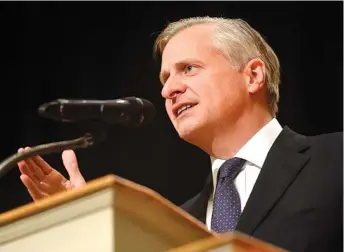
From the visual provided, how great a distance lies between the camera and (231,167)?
1.78 meters

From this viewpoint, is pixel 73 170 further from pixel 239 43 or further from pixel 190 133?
pixel 239 43

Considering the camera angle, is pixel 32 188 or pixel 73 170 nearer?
pixel 32 188

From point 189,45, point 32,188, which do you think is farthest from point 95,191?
point 189,45

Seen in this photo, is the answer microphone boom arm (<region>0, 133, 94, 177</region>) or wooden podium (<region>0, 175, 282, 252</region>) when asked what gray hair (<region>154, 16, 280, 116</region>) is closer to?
microphone boom arm (<region>0, 133, 94, 177</region>)

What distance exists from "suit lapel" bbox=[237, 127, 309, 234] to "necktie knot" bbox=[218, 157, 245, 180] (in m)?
0.08

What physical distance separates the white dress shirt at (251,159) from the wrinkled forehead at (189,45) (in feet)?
0.81

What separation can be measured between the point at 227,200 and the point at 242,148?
183 mm

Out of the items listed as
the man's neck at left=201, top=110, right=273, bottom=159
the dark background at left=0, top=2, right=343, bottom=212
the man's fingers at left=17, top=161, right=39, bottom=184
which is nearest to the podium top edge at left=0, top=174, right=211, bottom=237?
the man's fingers at left=17, top=161, right=39, bottom=184

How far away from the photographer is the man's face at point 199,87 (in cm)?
185

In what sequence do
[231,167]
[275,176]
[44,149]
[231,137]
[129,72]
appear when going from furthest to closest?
[129,72]
[231,137]
[231,167]
[275,176]
[44,149]

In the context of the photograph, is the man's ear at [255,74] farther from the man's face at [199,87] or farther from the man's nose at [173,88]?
the man's nose at [173,88]

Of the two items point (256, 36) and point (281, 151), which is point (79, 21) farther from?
point (281, 151)

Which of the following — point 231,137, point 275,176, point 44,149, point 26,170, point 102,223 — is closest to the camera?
point 102,223

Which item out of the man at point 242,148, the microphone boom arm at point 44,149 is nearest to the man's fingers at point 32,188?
the man at point 242,148
